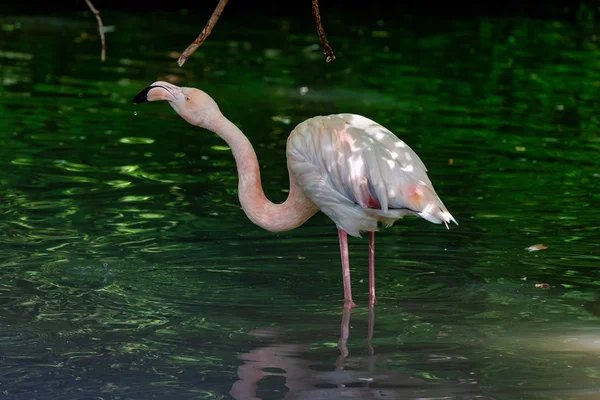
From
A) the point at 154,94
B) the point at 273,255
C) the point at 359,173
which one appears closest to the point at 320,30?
the point at 359,173

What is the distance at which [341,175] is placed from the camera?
19.8ft

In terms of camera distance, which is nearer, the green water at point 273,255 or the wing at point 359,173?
the green water at point 273,255

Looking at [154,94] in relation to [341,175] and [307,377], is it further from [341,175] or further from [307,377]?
[307,377]

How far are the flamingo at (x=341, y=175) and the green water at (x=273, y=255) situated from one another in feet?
1.64

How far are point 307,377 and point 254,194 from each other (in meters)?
1.48

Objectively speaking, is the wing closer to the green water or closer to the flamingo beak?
the green water

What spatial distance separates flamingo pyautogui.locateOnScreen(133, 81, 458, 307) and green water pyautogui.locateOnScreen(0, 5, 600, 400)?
50cm

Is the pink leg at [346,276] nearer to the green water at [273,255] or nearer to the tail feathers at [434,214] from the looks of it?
the green water at [273,255]

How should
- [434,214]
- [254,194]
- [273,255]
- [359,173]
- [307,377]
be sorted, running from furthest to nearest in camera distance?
Result: 1. [273,255]
2. [254,194]
3. [359,173]
4. [434,214]
5. [307,377]

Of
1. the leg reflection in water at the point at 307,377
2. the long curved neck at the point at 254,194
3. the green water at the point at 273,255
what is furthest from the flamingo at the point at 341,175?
the leg reflection in water at the point at 307,377

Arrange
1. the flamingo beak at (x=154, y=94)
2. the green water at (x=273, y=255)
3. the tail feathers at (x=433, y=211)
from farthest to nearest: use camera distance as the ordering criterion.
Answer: the flamingo beak at (x=154, y=94) → the tail feathers at (x=433, y=211) → the green water at (x=273, y=255)

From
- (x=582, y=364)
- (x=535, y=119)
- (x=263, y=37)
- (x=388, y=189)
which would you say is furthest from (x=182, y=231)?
(x=263, y=37)

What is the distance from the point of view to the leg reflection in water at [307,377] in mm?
4980

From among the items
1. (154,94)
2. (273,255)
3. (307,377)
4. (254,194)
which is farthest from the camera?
(273,255)
